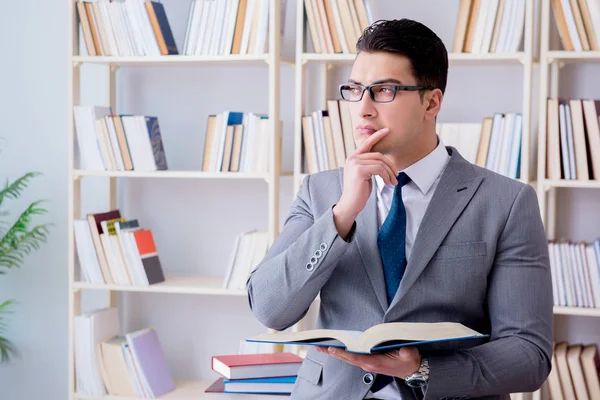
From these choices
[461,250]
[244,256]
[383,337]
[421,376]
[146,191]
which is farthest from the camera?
[146,191]

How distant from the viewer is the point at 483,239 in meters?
1.58

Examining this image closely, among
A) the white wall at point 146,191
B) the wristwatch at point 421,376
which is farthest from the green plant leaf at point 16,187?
the wristwatch at point 421,376

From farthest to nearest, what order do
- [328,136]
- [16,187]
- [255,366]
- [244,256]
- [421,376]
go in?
[16,187] < [244,256] < [328,136] < [255,366] < [421,376]

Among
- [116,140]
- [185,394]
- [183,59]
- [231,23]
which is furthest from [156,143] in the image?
[185,394]

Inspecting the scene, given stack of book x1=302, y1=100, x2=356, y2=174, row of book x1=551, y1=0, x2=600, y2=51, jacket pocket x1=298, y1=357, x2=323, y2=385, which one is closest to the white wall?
stack of book x1=302, y1=100, x2=356, y2=174

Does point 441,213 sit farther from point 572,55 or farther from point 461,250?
point 572,55

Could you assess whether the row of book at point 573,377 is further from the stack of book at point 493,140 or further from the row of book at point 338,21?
the row of book at point 338,21

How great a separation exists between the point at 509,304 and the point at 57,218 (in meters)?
2.58

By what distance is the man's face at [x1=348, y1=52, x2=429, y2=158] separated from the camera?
1.58 metres

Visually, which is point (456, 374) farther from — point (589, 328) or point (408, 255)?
point (589, 328)

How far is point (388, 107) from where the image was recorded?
5.19 feet

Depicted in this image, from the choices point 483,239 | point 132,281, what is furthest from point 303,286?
point 132,281

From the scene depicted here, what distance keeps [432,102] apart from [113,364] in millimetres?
2071

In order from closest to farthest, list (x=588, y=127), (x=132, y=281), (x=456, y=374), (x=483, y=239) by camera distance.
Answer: (x=456, y=374) < (x=483, y=239) < (x=588, y=127) < (x=132, y=281)
